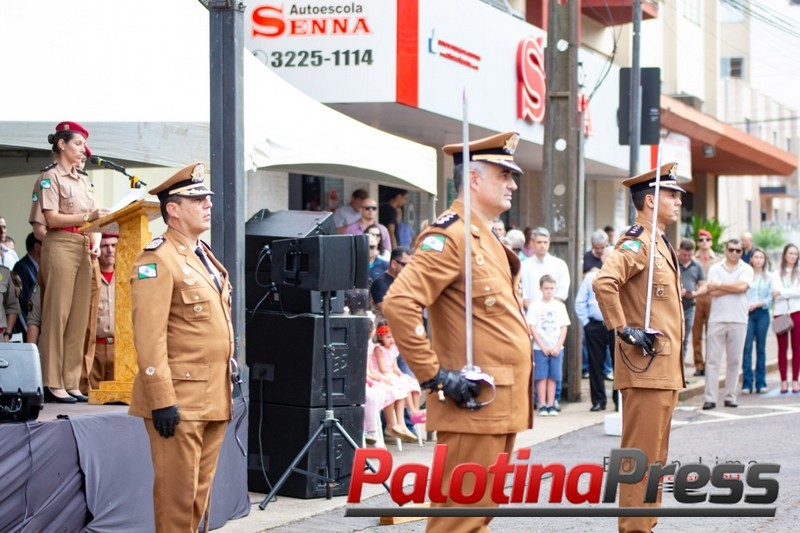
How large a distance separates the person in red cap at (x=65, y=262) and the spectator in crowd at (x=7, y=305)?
0.49m

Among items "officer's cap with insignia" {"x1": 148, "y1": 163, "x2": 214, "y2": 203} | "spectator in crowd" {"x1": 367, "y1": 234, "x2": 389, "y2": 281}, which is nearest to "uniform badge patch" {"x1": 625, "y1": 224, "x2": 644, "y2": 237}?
"officer's cap with insignia" {"x1": 148, "y1": 163, "x2": 214, "y2": 203}

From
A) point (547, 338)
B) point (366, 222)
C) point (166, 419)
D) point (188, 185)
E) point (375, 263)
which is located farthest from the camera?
point (366, 222)

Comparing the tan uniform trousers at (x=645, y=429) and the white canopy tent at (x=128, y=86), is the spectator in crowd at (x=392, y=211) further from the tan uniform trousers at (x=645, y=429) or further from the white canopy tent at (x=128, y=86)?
the tan uniform trousers at (x=645, y=429)

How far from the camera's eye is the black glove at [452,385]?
5.65 metres

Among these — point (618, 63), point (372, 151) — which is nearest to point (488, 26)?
point (372, 151)

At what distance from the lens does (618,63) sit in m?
31.0

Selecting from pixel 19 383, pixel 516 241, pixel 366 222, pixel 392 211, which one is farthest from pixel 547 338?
pixel 19 383

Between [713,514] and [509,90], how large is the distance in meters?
14.8

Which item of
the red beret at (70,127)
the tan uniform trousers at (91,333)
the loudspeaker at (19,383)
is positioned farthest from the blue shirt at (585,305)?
the loudspeaker at (19,383)

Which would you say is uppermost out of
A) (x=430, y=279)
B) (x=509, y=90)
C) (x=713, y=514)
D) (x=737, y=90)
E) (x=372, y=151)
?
(x=737, y=90)

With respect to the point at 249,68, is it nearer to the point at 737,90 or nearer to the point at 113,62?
the point at 113,62

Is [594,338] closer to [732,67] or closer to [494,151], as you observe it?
[494,151]

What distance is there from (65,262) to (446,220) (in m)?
4.02

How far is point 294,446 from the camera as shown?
9.78 metres
